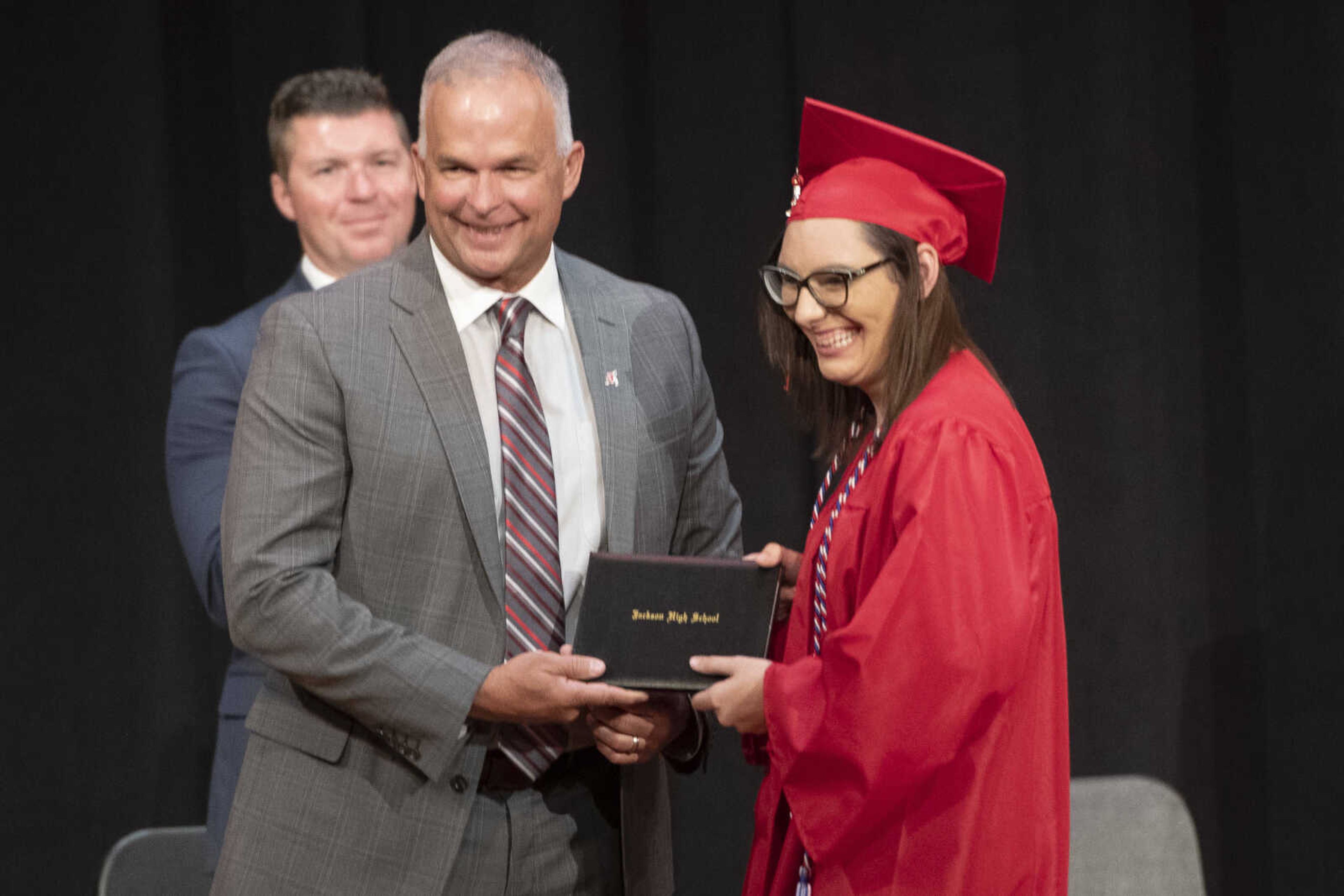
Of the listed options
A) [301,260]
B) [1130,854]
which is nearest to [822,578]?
[1130,854]

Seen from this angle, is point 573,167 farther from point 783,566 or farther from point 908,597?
point 908,597

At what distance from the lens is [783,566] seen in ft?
7.26

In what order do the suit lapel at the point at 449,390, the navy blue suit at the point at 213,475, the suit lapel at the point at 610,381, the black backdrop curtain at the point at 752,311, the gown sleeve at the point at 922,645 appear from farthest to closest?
the black backdrop curtain at the point at 752,311, the navy blue suit at the point at 213,475, the suit lapel at the point at 610,381, the suit lapel at the point at 449,390, the gown sleeve at the point at 922,645

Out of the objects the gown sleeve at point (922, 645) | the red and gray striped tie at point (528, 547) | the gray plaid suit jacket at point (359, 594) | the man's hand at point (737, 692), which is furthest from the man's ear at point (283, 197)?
the gown sleeve at point (922, 645)

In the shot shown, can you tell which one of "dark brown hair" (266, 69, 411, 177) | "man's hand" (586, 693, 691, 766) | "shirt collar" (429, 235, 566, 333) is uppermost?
"dark brown hair" (266, 69, 411, 177)

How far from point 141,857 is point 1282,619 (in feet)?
9.13

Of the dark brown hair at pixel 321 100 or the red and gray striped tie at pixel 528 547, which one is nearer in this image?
the red and gray striped tie at pixel 528 547

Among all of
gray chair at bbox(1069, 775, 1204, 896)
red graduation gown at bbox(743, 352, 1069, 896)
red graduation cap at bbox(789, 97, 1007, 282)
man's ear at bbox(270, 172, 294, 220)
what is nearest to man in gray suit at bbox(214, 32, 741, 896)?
red graduation gown at bbox(743, 352, 1069, 896)

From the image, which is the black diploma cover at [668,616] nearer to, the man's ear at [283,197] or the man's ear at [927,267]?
the man's ear at [927,267]

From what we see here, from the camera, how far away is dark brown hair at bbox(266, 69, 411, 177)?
123 inches

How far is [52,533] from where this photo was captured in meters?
3.56

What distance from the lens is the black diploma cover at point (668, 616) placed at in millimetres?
1945

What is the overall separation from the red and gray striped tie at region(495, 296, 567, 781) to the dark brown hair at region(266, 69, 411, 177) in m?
1.21

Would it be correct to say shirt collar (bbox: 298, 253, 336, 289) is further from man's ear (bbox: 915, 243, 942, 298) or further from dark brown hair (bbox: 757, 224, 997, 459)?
man's ear (bbox: 915, 243, 942, 298)
